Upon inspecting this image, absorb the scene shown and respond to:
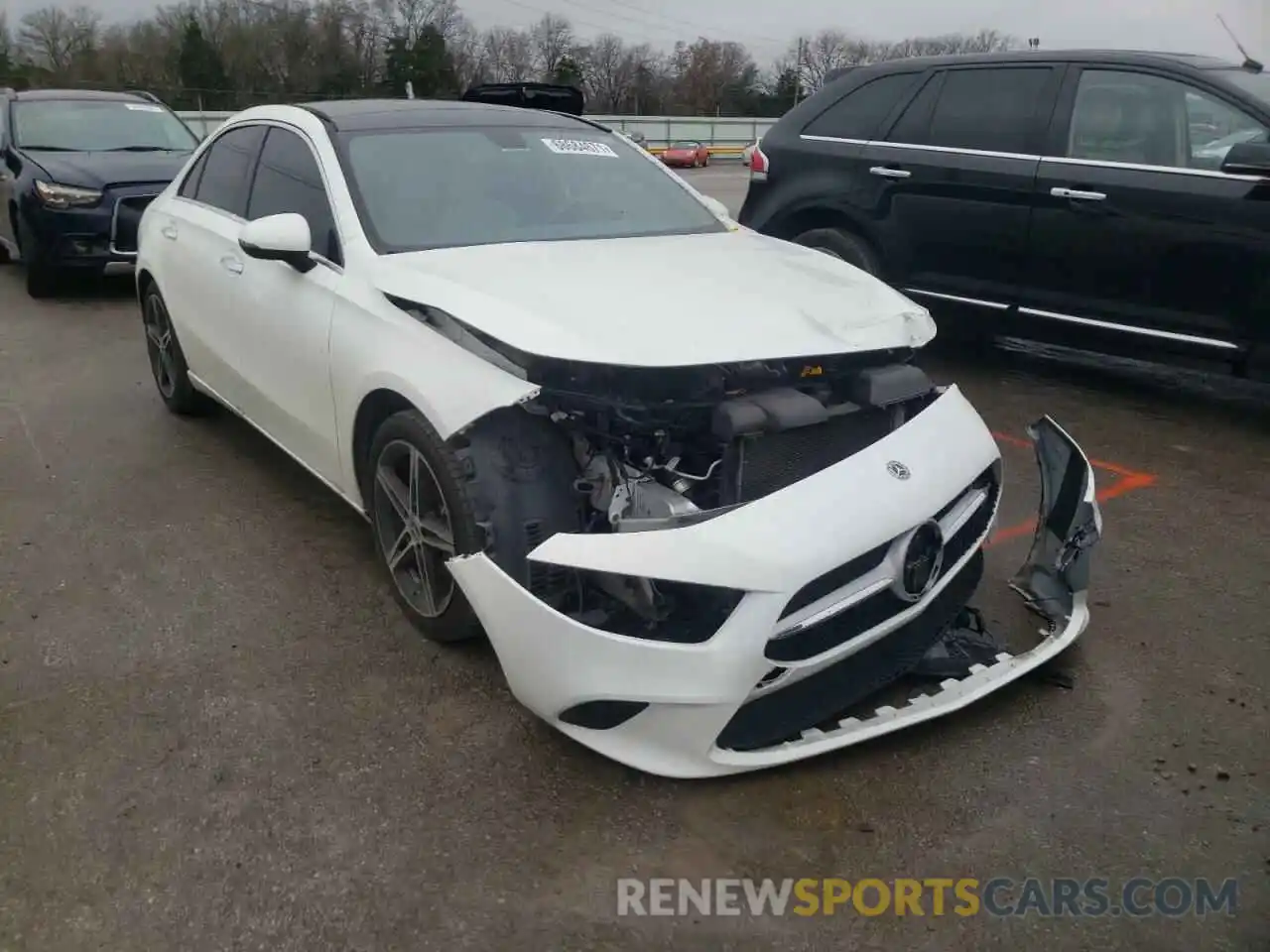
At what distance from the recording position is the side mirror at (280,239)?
11.5 ft

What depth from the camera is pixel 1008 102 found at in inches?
231

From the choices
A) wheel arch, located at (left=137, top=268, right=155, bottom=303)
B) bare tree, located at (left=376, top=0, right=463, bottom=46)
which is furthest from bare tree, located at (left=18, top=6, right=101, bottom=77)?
wheel arch, located at (left=137, top=268, right=155, bottom=303)

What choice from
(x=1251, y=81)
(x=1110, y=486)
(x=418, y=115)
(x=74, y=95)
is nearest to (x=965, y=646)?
(x=1110, y=486)

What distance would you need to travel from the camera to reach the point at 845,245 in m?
6.51

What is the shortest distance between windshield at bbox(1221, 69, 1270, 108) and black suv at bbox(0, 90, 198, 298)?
7607 mm

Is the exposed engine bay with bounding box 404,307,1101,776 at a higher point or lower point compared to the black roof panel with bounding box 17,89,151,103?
lower

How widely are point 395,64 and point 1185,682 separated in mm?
65336

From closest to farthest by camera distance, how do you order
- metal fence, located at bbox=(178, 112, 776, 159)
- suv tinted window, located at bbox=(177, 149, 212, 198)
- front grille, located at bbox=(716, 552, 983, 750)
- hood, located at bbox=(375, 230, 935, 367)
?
front grille, located at bbox=(716, 552, 983, 750) < hood, located at bbox=(375, 230, 935, 367) < suv tinted window, located at bbox=(177, 149, 212, 198) < metal fence, located at bbox=(178, 112, 776, 159)

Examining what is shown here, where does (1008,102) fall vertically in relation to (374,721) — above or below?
above

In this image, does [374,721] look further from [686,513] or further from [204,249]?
[204,249]

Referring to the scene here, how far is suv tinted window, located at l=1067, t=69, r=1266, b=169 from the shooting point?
510 cm

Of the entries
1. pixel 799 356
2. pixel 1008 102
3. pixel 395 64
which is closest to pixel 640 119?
pixel 395 64

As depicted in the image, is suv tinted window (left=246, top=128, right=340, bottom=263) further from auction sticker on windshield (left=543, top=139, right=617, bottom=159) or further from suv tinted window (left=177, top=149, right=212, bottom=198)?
auction sticker on windshield (left=543, top=139, right=617, bottom=159)

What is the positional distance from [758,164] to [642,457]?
4.76m
